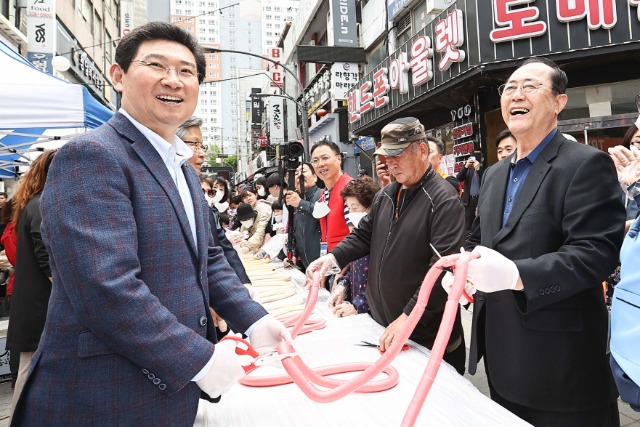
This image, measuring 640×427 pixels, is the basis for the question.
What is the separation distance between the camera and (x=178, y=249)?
3.66 ft

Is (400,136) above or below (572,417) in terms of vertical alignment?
above

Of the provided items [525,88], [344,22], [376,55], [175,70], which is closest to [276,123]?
[344,22]

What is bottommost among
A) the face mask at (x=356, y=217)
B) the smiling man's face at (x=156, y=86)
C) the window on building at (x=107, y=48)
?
the face mask at (x=356, y=217)

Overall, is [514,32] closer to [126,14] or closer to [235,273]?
[235,273]

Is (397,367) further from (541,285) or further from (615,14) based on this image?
(615,14)

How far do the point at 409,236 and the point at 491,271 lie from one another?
858 millimetres

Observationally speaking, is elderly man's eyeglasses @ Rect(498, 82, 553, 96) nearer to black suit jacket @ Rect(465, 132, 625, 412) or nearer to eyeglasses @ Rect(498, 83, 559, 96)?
eyeglasses @ Rect(498, 83, 559, 96)

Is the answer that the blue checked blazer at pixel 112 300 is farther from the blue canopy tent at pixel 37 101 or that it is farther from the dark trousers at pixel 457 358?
the blue canopy tent at pixel 37 101

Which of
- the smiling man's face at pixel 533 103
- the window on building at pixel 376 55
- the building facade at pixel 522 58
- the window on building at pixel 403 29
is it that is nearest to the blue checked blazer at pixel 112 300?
the smiling man's face at pixel 533 103

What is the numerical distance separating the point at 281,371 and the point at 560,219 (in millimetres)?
1217

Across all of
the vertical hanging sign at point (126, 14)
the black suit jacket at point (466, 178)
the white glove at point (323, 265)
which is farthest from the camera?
the vertical hanging sign at point (126, 14)

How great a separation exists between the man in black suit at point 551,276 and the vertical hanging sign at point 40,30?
14250 mm

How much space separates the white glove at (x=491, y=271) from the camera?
4.23ft

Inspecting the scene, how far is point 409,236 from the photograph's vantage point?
2154 mm
